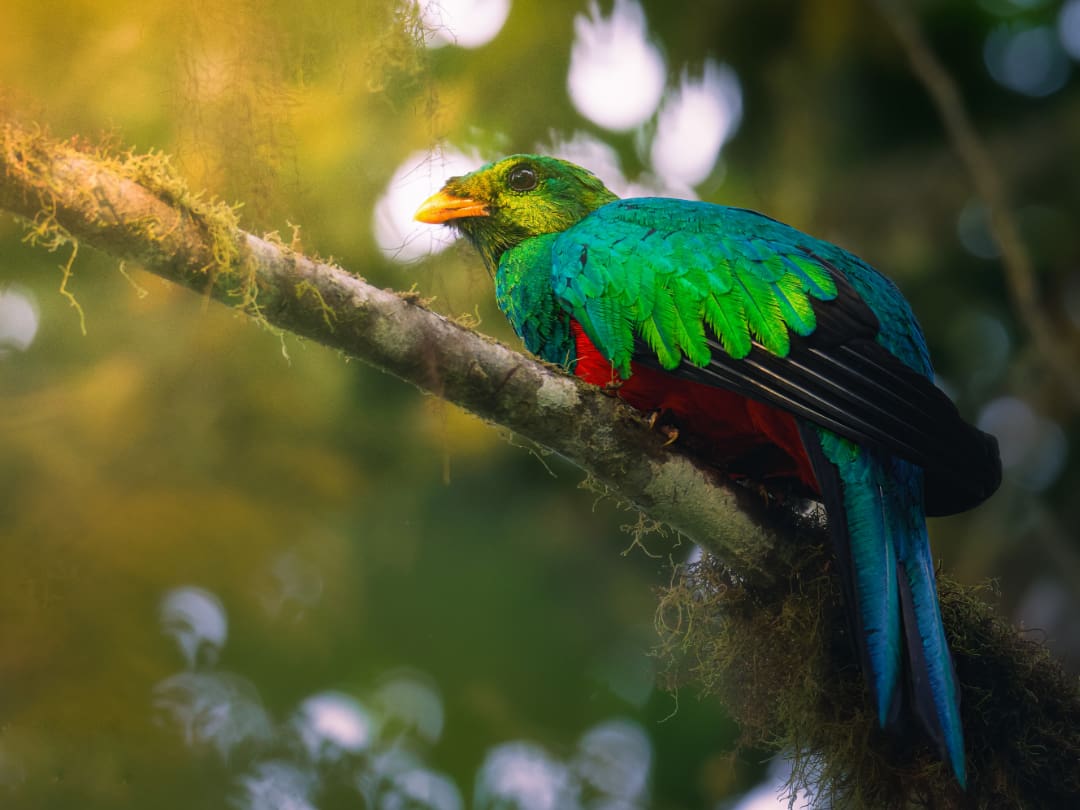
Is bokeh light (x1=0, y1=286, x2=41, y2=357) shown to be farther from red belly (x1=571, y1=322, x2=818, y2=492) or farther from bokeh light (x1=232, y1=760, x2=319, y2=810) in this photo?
bokeh light (x1=232, y1=760, x2=319, y2=810)

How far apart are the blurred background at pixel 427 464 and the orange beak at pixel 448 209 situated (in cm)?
9

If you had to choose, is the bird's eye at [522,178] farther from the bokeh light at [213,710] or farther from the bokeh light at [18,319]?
the bokeh light at [213,710]

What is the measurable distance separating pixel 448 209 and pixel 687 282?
3.60 feet

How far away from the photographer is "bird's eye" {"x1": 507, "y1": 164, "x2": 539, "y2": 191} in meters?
3.87

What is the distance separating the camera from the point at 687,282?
310cm

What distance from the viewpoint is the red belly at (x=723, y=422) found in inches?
118

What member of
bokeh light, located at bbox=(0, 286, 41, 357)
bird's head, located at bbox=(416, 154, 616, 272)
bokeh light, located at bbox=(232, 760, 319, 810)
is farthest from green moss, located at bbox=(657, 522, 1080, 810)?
bokeh light, located at bbox=(0, 286, 41, 357)

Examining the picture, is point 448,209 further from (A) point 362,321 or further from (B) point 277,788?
(B) point 277,788

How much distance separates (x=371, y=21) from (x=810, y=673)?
2.08 m

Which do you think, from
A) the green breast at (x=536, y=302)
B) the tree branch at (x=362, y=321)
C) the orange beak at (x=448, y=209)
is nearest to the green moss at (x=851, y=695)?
the tree branch at (x=362, y=321)

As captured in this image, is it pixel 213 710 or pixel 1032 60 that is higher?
pixel 1032 60

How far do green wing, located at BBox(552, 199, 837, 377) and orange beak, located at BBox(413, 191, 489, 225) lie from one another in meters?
0.48

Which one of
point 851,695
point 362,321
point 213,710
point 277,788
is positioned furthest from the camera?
point 213,710

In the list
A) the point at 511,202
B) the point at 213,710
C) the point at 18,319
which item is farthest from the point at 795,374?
the point at 213,710
